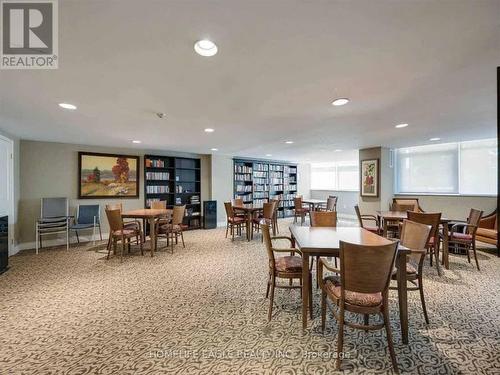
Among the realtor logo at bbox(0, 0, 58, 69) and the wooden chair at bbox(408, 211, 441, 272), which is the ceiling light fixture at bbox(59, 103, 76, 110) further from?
the wooden chair at bbox(408, 211, 441, 272)

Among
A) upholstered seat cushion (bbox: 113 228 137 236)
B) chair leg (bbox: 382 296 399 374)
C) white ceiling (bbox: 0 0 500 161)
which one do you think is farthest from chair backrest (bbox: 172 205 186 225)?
chair leg (bbox: 382 296 399 374)

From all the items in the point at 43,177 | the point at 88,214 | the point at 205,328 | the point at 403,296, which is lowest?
the point at 205,328

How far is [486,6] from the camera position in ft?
4.29

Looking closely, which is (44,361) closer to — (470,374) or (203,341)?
(203,341)

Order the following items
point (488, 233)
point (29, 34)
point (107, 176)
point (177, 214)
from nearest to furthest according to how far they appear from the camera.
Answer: point (29, 34), point (488, 233), point (177, 214), point (107, 176)

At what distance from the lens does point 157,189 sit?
6738 mm

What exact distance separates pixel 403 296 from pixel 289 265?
1.02 m

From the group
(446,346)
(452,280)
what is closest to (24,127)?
(446,346)

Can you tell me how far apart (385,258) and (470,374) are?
1.03m

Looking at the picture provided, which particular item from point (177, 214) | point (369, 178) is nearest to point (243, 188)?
point (177, 214)

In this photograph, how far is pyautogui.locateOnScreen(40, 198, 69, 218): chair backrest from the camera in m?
5.03

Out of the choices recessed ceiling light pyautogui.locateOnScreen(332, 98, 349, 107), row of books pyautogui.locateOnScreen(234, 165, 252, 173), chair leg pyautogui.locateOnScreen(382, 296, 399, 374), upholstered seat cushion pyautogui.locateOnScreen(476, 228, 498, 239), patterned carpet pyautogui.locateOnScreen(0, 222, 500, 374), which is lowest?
patterned carpet pyautogui.locateOnScreen(0, 222, 500, 374)

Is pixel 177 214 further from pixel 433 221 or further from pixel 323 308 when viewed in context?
pixel 433 221

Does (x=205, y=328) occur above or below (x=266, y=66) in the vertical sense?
below
